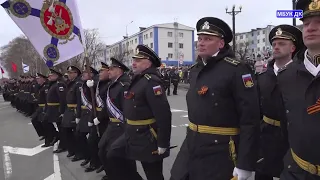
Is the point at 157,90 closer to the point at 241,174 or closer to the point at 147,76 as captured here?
the point at 147,76

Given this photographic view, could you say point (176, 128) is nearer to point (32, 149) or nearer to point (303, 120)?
point (32, 149)

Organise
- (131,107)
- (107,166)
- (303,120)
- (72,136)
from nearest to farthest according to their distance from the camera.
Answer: (303,120), (131,107), (107,166), (72,136)

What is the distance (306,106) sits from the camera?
2.18 meters

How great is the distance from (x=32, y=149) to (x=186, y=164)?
661cm

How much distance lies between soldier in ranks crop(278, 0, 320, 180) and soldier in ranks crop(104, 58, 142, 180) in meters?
2.78

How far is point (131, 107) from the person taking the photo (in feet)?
14.6

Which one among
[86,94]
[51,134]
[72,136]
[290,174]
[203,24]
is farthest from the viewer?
[51,134]

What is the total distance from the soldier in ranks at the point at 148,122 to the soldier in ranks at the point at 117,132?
35 cm

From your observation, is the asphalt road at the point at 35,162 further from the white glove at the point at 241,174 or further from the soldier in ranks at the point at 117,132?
the white glove at the point at 241,174

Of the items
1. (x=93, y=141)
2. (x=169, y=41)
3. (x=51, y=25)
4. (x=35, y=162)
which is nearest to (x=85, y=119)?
(x=93, y=141)

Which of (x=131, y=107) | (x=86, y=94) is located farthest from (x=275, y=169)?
(x=86, y=94)

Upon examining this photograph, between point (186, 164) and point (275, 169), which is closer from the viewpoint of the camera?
point (186, 164)

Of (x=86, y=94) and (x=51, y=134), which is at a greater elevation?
(x=86, y=94)

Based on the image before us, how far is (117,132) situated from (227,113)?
101 inches
